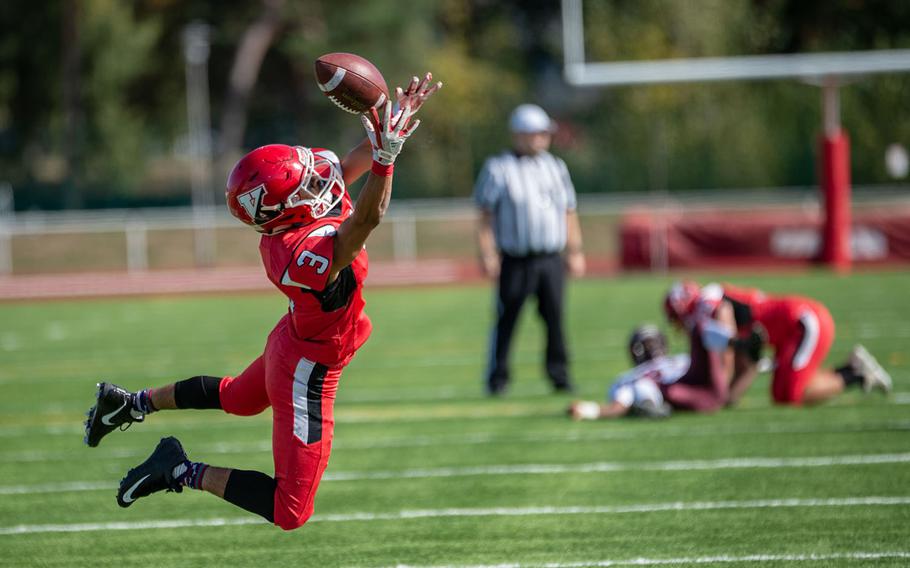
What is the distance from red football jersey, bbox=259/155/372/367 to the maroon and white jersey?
344 cm

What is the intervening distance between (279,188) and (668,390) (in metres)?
4.07

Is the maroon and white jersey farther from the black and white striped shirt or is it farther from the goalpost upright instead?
the goalpost upright

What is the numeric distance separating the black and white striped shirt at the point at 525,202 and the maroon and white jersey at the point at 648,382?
4.41 ft

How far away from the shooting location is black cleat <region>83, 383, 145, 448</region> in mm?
4816

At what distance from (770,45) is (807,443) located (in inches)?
815

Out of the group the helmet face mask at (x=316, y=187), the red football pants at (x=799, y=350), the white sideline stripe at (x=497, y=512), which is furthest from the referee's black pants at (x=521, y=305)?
the helmet face mask at (x=316, y=187)

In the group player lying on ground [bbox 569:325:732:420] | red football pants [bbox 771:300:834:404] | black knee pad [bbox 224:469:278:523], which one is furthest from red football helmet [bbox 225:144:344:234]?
red football pants [bbox 771:300:834:404]

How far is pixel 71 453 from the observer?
729 cm

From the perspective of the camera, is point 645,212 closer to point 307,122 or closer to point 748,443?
point 748,443

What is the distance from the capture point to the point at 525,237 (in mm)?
8742

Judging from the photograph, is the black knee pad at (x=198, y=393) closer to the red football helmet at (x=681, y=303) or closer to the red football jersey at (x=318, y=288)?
the red football jersey at (x=318, y=288)

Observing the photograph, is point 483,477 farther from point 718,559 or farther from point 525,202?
point 525,202

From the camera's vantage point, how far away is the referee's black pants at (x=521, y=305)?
8773 millimetres

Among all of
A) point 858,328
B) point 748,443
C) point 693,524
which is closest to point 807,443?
point 748,443
